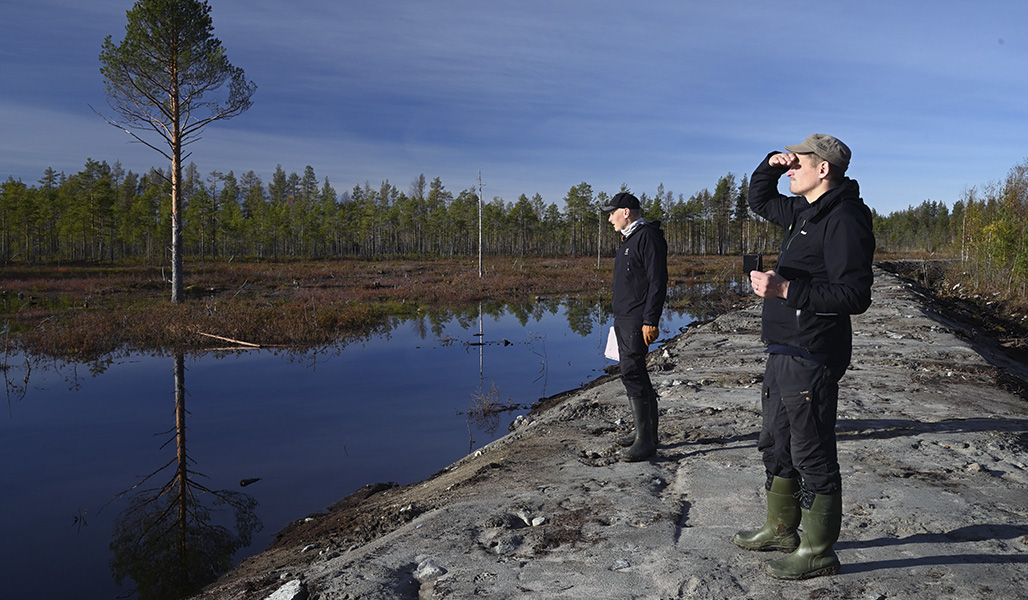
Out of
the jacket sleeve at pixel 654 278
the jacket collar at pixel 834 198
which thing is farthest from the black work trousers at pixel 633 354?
the jacket collar at pixel 834 198

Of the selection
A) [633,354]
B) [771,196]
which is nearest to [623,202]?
[633,354]

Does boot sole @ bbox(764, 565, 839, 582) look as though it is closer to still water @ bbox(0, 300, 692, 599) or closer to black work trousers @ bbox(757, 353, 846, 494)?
black work trousers @ bbox(757, 353, 846, 494)

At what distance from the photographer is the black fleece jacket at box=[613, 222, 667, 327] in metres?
5.40

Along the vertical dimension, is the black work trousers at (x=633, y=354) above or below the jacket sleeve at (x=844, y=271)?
below

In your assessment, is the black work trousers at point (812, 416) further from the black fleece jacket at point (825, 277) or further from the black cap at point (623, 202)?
the black cap at point (623, 202)

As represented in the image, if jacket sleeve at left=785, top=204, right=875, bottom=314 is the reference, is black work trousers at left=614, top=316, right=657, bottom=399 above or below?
below

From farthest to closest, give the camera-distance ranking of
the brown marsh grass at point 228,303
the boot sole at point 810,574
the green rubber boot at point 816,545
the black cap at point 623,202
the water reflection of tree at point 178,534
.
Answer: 1. the brown marsh grass at point 228,303
2. the black cap at point 623,202
3. the water reflection of tree at point 178,534
4. the boot sole at point 810,574
5. the green rubber boot at point 816,545

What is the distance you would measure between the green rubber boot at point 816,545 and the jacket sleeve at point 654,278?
7.59 feet

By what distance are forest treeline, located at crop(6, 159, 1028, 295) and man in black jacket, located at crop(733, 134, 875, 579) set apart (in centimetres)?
2997

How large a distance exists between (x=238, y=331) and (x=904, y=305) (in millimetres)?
19783

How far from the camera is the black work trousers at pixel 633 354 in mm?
5445

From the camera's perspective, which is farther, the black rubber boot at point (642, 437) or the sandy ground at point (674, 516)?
the black rubber boot at point (642, 437)

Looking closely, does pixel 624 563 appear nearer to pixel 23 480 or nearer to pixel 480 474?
pixel 480 474

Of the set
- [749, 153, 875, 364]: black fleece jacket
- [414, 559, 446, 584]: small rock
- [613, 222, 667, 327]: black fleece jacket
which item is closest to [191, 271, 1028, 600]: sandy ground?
[414, 559, 446, 584]: small rock
